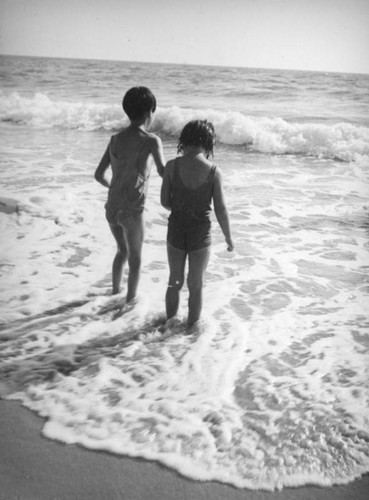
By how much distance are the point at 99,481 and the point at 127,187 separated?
1912 millimetres

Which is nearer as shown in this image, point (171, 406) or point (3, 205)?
point (171, 406)

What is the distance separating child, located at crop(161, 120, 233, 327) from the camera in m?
2.69

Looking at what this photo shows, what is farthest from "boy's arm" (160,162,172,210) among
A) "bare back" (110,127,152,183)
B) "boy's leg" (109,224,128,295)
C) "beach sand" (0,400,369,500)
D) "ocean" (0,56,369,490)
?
"beach sand" (0,400,369,500)

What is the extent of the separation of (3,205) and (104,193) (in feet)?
5.40

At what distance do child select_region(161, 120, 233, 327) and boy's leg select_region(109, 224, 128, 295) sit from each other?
21.4 inches

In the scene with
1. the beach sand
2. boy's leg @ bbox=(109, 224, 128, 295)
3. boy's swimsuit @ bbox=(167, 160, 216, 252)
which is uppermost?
boy's swimsuit @ bbox=(167, 160, 216, 252)

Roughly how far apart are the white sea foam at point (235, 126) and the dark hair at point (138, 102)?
9490 mm

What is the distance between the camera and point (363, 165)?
1034cm

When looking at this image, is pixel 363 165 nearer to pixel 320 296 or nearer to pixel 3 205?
pixel 320 296

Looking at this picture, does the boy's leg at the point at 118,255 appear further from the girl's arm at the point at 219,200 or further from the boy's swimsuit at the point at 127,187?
the girl's arm at the point at 219,200

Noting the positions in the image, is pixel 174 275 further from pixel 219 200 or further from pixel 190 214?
pixel 219 200

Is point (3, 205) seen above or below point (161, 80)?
below

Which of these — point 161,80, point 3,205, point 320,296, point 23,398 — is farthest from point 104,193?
point 161,80

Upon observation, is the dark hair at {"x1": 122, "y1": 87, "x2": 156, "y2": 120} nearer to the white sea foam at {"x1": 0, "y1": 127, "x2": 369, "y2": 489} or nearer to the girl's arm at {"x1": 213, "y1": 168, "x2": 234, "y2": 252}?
the girl's arm at {"x1": 213, "y1": 168, "x2": 234, "y2": 252}
